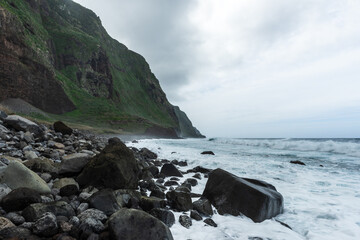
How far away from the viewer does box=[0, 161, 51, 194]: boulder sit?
349 cm

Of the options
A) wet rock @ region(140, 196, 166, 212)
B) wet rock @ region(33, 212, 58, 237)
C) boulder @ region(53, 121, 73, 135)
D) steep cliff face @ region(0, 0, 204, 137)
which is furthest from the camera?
steep cliff face @ region(0, 0, 204, 137)

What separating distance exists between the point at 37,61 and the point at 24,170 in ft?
136

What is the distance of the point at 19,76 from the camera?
1273 inches

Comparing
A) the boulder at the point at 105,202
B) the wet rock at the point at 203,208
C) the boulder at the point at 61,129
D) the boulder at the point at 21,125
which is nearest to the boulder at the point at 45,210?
the boulder at the point at 105,202

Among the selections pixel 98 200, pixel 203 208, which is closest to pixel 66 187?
pixel 98 200

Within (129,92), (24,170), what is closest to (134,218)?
(24,170)

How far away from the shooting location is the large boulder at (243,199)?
4820mm

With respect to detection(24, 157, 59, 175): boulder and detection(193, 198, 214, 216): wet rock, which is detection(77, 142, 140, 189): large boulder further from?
detection(193, 198, 214, 216): wet rock

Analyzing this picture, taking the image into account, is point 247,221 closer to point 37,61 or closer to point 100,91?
point 37,61

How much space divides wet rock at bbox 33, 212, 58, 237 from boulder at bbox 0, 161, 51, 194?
1.08 meters

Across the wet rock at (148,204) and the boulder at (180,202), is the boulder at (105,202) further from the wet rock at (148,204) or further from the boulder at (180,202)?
the boulder at (180,202)

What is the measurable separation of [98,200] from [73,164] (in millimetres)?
2036

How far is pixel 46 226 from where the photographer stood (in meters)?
2.69

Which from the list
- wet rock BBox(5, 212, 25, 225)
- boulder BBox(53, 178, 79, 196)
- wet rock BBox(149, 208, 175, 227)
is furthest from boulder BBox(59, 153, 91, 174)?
wet rock BBox(149, 208, 175, 227)
